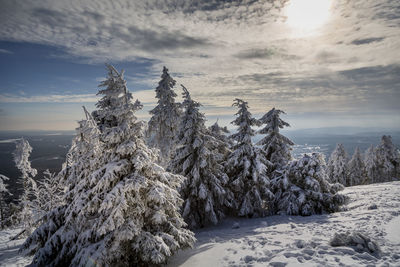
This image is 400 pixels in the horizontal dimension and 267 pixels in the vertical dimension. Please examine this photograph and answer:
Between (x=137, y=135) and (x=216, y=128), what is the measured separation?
13.1 m

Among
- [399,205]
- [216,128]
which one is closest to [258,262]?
[399,205]

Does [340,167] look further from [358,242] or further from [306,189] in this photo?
[358,242]

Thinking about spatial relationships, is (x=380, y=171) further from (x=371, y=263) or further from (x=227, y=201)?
(x=371, y=263)

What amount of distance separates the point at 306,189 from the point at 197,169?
9152 millimetres

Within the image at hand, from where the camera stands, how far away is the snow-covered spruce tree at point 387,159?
126ft

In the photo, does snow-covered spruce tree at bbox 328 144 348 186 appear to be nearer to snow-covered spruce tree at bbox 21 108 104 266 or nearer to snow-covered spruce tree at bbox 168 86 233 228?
snow-covered spruce tree at bbox 168 86 233 228

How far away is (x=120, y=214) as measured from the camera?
6902mm

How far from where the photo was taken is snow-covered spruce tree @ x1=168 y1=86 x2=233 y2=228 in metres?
14.9

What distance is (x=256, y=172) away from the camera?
16047mm

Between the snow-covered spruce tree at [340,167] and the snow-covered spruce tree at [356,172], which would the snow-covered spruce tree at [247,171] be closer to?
the snow-covered spruce tree at [340,167]

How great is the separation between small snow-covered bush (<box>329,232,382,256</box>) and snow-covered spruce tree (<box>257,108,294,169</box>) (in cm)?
1167

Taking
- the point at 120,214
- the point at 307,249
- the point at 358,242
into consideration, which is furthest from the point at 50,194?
the point at 358,242

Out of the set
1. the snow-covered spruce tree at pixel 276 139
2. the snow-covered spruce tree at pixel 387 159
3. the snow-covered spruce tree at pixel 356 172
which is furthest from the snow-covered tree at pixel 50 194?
the snow-covered spruce tree at pixel 356 172

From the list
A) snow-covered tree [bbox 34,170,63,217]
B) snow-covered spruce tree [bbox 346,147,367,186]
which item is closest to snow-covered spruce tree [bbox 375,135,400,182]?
snow-covered spruce tree [bbox 346,147,367,186]
